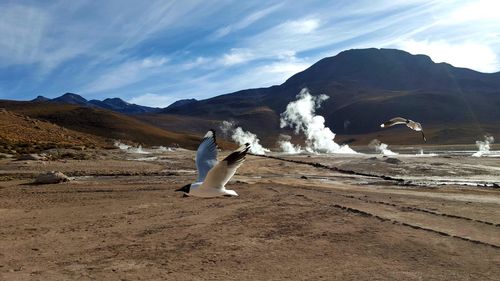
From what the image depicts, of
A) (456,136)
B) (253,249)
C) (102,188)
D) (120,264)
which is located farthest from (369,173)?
(456,136)

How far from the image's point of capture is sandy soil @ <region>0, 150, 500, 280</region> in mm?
10906

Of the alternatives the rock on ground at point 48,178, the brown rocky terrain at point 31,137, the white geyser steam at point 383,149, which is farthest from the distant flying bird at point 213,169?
the white geyser steam at point 383,149

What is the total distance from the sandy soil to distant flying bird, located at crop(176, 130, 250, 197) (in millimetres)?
1626

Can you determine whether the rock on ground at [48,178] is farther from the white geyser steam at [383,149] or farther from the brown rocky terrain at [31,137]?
the white geyser steam at [383,149]

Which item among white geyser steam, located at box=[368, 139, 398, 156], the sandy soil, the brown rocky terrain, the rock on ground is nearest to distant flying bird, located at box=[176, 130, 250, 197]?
the sandy soil

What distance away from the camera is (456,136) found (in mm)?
131625

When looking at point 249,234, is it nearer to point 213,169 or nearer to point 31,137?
point 213,169

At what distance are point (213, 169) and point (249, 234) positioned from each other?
4.54 meters

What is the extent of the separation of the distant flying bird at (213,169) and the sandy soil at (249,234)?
1626 mm

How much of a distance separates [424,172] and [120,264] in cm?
3130

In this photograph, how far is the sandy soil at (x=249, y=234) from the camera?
10.9 m

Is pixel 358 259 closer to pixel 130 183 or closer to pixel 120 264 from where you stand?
pixel 120 264

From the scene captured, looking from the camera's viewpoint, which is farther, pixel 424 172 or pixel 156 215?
pixel 424 172

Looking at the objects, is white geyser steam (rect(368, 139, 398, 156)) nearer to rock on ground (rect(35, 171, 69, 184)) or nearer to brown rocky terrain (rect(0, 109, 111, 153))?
brown rocky terrain (rect(0, 109, 111, 153))
